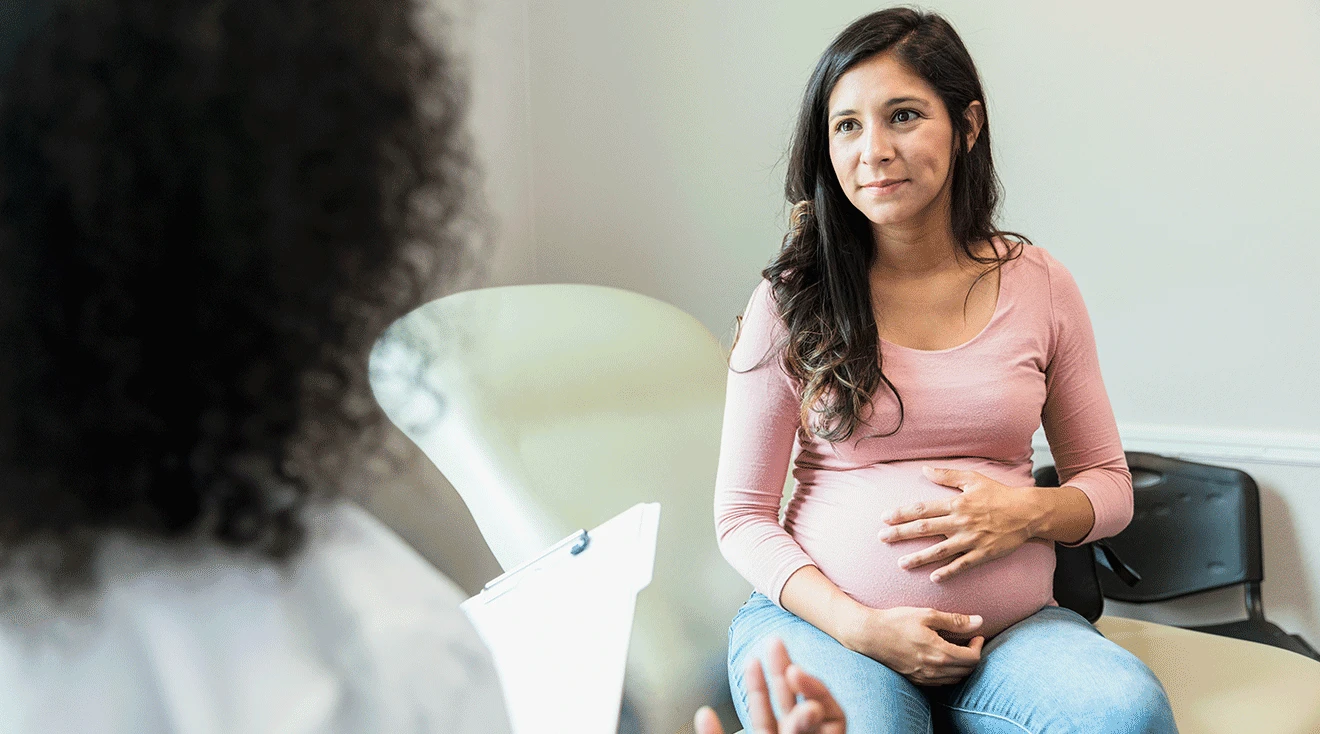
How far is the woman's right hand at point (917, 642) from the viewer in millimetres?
1099

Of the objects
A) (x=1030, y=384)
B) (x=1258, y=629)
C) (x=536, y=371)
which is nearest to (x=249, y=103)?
(x=1030, y=384)

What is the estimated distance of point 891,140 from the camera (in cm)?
124

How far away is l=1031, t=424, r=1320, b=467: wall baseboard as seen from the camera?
71.2 inches

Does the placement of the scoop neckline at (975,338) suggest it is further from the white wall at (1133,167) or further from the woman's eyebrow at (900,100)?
the white wall at (1133,167)

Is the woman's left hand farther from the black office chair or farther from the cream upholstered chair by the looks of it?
the black office chair

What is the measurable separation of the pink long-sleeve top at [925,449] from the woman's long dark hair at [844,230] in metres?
0.03

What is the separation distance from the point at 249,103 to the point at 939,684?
0.99 metres

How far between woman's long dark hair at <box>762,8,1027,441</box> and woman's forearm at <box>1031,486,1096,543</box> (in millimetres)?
189

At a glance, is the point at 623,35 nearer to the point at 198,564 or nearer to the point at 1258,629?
the point at 1258,629

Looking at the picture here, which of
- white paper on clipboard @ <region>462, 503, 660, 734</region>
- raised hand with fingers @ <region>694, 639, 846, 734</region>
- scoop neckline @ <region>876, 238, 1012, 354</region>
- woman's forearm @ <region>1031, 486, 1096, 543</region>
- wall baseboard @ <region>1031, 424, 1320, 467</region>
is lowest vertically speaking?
wall baseboard @ <region>1031, 424, 1320, 467</region>

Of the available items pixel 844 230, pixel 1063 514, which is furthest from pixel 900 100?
pixel 1063 514

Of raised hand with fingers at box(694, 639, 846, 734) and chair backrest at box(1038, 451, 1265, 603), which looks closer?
raised hand with fingers at box(694, 639, 846, 734)

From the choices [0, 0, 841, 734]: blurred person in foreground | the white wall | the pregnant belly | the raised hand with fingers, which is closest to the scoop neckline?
the pregnant belly

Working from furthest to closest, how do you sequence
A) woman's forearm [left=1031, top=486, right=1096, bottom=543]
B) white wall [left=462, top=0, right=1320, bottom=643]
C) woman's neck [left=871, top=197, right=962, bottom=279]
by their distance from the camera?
white wall [left=462, top=0, right=1320, bottom=643]
woman's neck [left=871, top=197, right=962, bottom=279]
woman's forearm [left=1031, top=486, right=1096, bottom=543]
